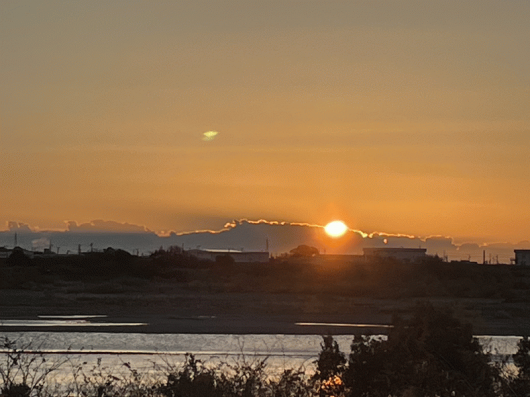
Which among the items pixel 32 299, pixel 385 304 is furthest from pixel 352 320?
pixel 32 299

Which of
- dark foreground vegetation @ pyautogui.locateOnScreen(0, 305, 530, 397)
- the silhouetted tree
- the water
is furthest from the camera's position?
the silhouetted tree

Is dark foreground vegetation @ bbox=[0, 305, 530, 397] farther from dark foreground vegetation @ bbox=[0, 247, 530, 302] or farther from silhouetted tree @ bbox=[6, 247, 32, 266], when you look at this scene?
silhouetted tree @ bbox=[6, 247, 32, 266]

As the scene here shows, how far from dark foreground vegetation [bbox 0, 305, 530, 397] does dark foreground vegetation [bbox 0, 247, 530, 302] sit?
48183 millimetres

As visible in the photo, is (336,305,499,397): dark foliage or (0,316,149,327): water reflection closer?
(336,305,499,397): dark foliage

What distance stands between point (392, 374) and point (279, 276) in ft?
202

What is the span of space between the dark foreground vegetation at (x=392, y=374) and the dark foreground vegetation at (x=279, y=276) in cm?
4818

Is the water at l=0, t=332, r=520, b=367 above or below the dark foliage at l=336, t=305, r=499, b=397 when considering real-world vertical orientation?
below

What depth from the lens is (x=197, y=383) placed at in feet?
34.0

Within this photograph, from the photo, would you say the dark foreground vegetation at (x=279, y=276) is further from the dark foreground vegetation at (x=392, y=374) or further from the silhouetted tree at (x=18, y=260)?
the dark foreground vegetation at (x=392, y=374)

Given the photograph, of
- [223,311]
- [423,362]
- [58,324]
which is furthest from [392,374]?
[223,311]

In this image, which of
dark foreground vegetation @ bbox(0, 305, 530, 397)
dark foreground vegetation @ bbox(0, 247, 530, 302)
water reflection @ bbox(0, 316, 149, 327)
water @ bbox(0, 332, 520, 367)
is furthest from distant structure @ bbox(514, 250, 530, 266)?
dark foreground vegetation @ bbox(0, 305, 530, 397)

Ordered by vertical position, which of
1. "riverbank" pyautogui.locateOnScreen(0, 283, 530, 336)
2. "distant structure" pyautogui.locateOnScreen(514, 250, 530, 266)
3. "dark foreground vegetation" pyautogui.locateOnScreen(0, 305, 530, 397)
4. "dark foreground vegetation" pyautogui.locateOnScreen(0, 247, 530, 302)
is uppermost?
"distant structure" pyautogui.locateOnScreen(514, 250, 530, 266)

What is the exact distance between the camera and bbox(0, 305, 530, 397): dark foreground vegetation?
34.3 feet

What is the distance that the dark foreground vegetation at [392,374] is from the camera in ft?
34.3
